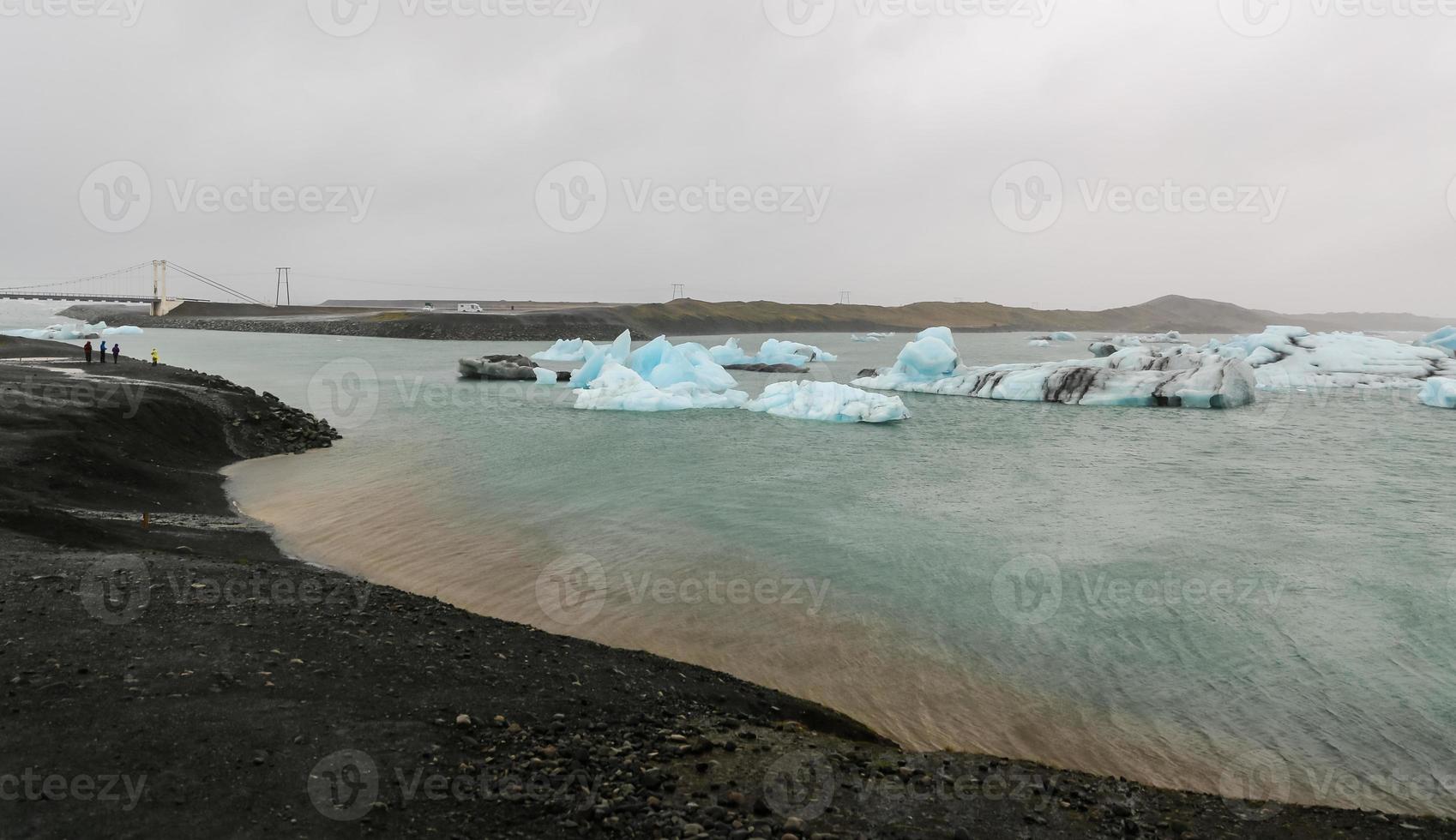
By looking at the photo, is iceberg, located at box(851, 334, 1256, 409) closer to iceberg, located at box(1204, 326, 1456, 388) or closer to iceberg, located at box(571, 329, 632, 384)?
iceberg, located at box(1204, 326, 1456, 388)

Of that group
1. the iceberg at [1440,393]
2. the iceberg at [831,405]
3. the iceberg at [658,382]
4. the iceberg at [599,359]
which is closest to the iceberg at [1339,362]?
the iceberg at [1440,393]

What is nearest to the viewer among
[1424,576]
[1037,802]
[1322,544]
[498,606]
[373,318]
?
[1037,802]

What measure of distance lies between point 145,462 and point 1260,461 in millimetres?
24590

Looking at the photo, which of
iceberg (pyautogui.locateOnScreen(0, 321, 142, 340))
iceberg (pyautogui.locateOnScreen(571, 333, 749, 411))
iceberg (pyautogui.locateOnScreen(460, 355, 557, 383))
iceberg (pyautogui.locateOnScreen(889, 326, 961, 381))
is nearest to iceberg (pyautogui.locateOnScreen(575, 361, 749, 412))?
iceberg (pyautogui.locateOnScreen(571, 333, 749, 411))

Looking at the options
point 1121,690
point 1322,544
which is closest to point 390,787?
point 1121,690

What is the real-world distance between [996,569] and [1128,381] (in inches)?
947

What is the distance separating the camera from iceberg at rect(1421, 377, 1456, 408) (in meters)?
31.8

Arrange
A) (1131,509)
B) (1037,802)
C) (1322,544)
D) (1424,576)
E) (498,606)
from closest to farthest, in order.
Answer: (1037,802), (498,606), (1424,576), (1322,544), (1131,509)

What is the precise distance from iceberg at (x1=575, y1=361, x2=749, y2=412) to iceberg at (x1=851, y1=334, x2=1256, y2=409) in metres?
11.0

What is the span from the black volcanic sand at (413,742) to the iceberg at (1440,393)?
3621cm

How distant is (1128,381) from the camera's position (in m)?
31.7

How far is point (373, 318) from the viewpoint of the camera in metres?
94.6

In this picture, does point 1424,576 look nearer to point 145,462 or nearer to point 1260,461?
point 1260,461

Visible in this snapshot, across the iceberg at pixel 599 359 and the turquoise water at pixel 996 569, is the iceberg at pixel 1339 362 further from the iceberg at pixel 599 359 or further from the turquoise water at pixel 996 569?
the iceberg at pixel 599 359
